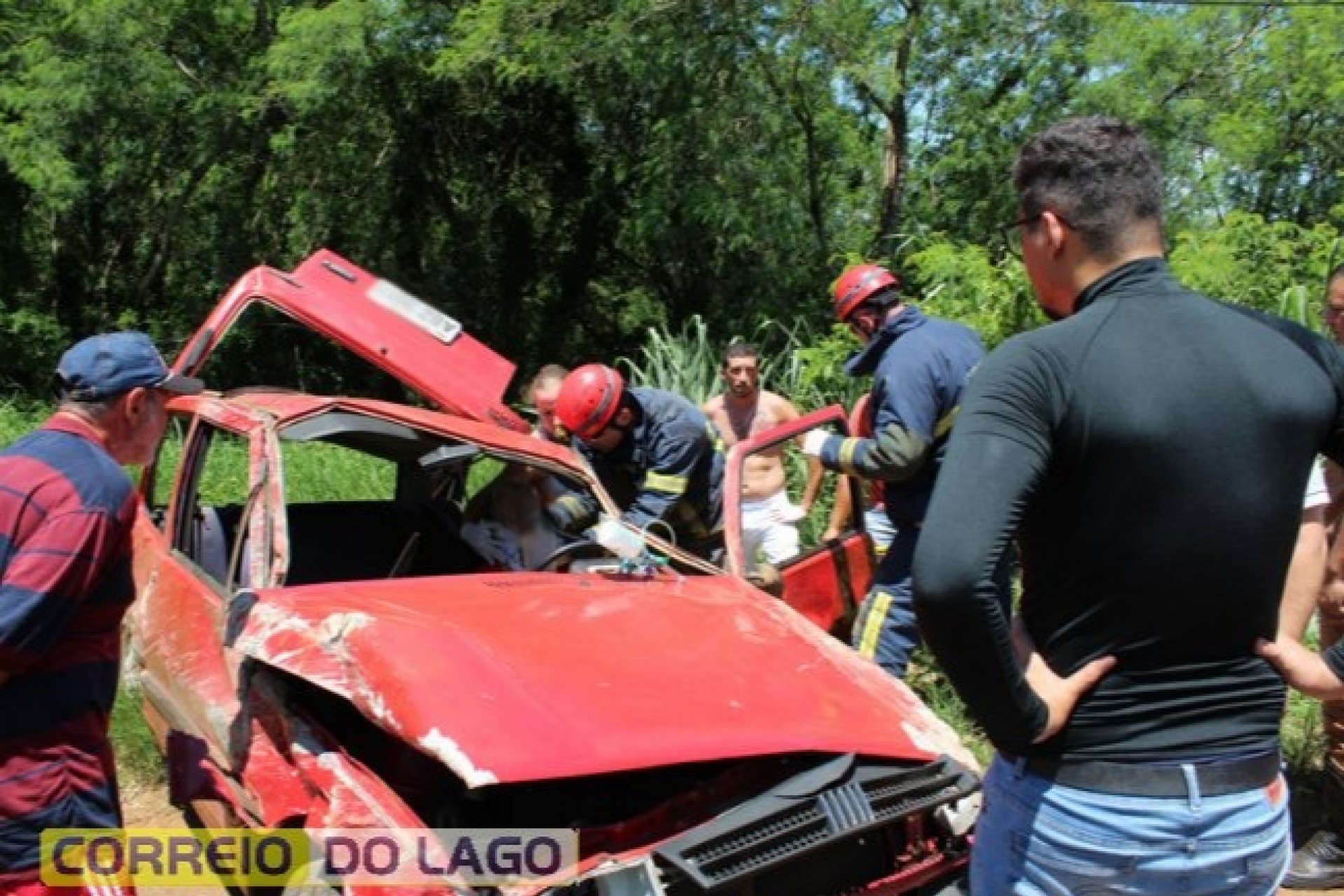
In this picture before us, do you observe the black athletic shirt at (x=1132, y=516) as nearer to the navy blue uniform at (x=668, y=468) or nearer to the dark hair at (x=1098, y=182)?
the dark hair at (x=1098, y=182)

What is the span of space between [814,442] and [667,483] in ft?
2.61

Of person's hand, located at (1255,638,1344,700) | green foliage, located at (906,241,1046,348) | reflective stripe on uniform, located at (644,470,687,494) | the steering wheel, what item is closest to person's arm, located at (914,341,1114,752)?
person's hand, located at (1255,638,1344,700)

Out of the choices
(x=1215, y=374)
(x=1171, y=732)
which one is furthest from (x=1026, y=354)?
(x=1171, y=732)

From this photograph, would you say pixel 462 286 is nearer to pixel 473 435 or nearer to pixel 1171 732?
pixel 473 435

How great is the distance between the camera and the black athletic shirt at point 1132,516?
1.57 m

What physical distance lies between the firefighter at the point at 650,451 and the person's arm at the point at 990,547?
341cm

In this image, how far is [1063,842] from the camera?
5.54 feet

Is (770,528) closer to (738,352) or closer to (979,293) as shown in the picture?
(738,352)

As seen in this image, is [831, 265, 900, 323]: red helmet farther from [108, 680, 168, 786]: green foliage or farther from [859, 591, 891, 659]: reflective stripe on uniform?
[108, 680, 168, 786]: green foliage

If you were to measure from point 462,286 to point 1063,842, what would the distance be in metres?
14.8

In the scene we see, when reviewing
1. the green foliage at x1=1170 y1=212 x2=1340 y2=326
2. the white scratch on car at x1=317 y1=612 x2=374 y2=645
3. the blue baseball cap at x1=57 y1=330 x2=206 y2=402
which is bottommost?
the white scratch on car at x1=317 y1=612 x2=374 y2=645

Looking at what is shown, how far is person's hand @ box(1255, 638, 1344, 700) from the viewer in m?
1.71

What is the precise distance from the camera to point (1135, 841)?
166 centimetres

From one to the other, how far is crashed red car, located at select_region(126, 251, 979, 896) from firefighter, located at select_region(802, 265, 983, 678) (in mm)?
350
